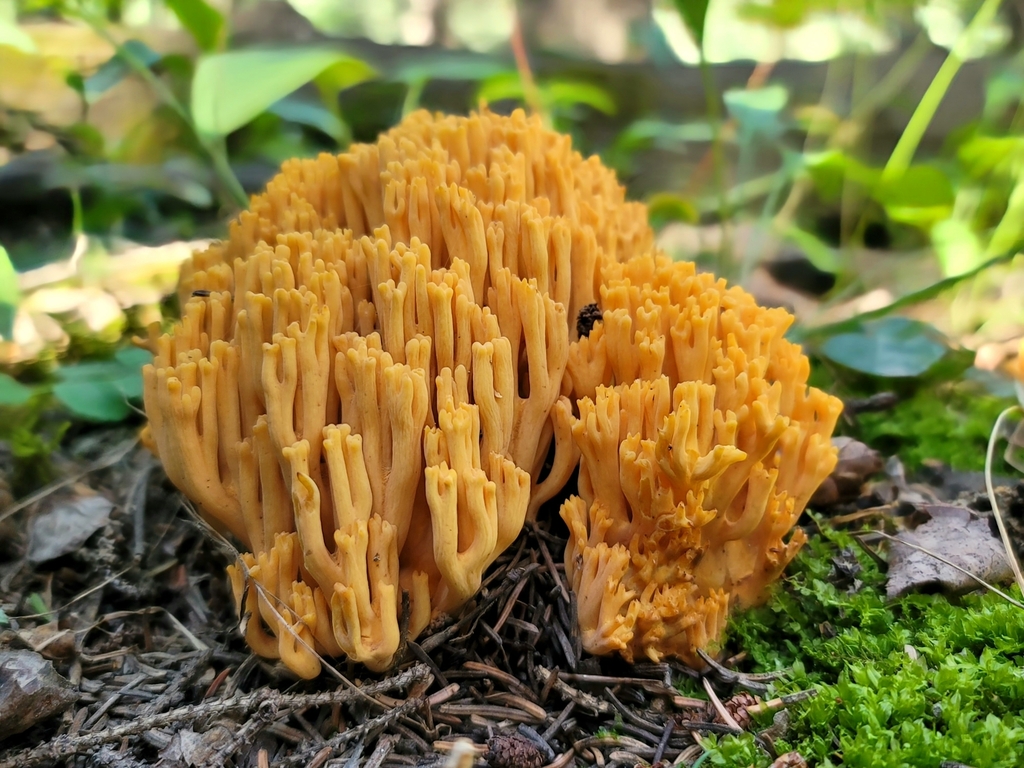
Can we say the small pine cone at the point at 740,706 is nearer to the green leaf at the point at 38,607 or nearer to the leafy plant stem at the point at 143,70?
the green leaf at the point at 38,607

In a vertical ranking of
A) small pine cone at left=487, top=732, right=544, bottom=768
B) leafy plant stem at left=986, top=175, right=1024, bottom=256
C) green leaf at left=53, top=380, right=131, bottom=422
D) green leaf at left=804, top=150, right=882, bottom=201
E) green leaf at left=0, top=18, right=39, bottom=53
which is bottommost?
small pine cone at left=487, top=732, right=544, bottom=768

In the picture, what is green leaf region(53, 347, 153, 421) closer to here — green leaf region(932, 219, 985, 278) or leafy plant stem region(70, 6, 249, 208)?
leafy plant stem region(70, 6, 249, 208)

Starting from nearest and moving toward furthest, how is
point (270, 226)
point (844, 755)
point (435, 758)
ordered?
point (844, 755)
point (435, 758)
point (270, 226)

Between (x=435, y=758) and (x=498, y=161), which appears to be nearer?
(x=435, y=758)

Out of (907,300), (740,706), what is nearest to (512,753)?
(740,706)

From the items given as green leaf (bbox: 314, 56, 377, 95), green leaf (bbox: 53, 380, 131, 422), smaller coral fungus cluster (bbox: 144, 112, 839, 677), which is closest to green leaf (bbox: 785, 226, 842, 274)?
smaller coral fungus cluster (bbox: 144, 112, 839, 677)

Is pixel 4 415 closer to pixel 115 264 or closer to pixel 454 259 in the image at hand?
pixel 115 264

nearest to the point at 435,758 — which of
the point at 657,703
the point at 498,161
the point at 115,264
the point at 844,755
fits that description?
the point at 657,703
